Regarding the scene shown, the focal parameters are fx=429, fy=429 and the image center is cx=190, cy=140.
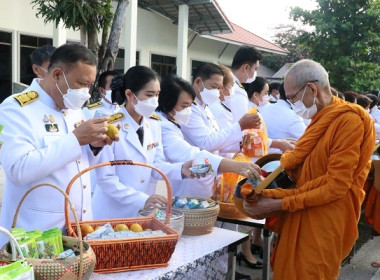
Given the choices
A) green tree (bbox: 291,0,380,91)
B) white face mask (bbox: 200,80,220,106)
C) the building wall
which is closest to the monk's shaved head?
white face mask (bbox: 200,80,220,106)

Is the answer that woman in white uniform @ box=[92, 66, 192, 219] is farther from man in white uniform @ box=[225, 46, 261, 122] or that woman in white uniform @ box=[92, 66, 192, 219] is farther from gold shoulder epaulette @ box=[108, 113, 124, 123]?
man in white uniform @ box=[225, 46, 261, 122]

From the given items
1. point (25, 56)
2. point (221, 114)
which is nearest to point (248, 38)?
point (25, 56)

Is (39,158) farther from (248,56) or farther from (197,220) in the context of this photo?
(248,56)

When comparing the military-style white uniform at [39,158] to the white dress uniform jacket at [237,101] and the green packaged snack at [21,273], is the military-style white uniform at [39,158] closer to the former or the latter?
the green packaged snack at [21,273]

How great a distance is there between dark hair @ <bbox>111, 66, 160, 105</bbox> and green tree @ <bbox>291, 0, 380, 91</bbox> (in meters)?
11.7

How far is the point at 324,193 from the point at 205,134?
140cm

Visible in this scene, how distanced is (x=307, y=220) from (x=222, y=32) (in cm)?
1193

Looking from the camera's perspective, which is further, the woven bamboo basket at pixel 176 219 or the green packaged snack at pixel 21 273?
the woven bamboo basket at pixel 176 219

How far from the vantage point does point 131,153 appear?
2.58 m

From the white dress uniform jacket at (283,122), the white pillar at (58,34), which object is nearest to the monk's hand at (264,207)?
the white dress uniform jacket at (283,122)

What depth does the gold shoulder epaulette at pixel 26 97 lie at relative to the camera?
1997 mm

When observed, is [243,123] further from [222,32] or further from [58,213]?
[222,32]

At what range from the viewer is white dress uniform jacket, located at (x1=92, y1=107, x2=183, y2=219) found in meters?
2.45

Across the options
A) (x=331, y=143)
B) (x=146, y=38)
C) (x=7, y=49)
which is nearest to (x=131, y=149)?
(x=331, y=143)
